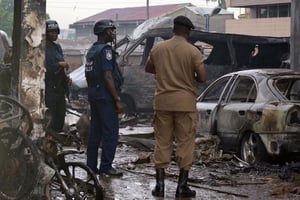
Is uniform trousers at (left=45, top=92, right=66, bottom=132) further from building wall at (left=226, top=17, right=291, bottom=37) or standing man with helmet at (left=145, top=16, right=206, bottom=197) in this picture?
building wall at (left=226, top=17, right=291, bottom=37)

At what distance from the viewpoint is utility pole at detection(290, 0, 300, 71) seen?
14.4 m

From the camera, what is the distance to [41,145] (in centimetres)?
568

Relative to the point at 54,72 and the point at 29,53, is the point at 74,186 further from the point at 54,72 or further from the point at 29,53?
the point at 54,72

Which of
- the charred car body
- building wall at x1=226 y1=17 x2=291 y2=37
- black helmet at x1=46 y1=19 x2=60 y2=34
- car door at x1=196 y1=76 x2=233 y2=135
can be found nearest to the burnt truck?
the charred car body

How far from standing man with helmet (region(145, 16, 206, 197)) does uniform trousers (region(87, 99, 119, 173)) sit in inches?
36.3

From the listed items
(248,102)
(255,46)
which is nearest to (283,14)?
(255,46)

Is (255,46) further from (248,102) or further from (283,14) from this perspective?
(283,14)

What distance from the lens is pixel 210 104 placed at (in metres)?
10.3

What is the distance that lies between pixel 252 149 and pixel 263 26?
32.6 meters

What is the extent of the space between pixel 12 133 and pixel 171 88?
205 centimetres

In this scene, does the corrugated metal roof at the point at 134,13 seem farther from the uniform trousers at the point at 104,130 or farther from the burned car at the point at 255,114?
the uniform trousers at the point at 104,130

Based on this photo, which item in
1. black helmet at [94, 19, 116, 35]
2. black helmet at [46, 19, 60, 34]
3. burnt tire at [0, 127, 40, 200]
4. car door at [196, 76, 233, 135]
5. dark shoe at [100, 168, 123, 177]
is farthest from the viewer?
car door at [196, 76, 233, 135]

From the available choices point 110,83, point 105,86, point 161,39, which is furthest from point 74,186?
point 161,39

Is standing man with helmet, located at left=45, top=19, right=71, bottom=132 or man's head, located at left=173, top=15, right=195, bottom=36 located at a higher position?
man's head, located at left=173, top=15, right=195, bottom=36
